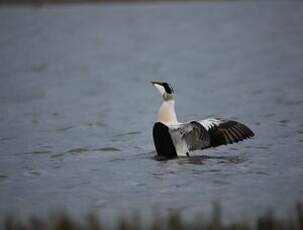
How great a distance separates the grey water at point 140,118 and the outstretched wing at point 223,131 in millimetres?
321

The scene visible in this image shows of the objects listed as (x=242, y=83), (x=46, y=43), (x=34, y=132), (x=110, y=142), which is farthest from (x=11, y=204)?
(x=46, y=43)

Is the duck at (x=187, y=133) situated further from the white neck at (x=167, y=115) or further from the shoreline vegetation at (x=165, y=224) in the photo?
the shoreline vegetation at (x=165, y=224)

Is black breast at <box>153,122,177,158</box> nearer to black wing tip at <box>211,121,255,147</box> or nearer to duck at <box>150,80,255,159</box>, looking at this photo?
duck at <box>150,80,255,159</box>

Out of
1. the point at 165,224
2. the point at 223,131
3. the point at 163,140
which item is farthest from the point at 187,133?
the point at 165,224

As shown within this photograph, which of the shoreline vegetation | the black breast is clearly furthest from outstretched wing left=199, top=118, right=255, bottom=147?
the shoreline vegetation

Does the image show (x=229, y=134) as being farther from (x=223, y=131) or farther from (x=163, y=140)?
(x=163, y=140)

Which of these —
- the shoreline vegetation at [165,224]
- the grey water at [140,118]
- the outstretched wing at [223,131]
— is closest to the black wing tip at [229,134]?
the outstretched wing at [223,131]

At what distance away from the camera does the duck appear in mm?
10508

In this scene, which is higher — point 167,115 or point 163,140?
point 167,115

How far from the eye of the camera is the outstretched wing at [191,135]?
413 inches

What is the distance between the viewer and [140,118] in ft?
51.7

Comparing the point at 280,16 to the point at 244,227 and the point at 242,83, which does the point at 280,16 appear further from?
the point at 244,227

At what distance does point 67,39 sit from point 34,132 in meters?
24.3

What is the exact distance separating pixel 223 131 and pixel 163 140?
778 mm
